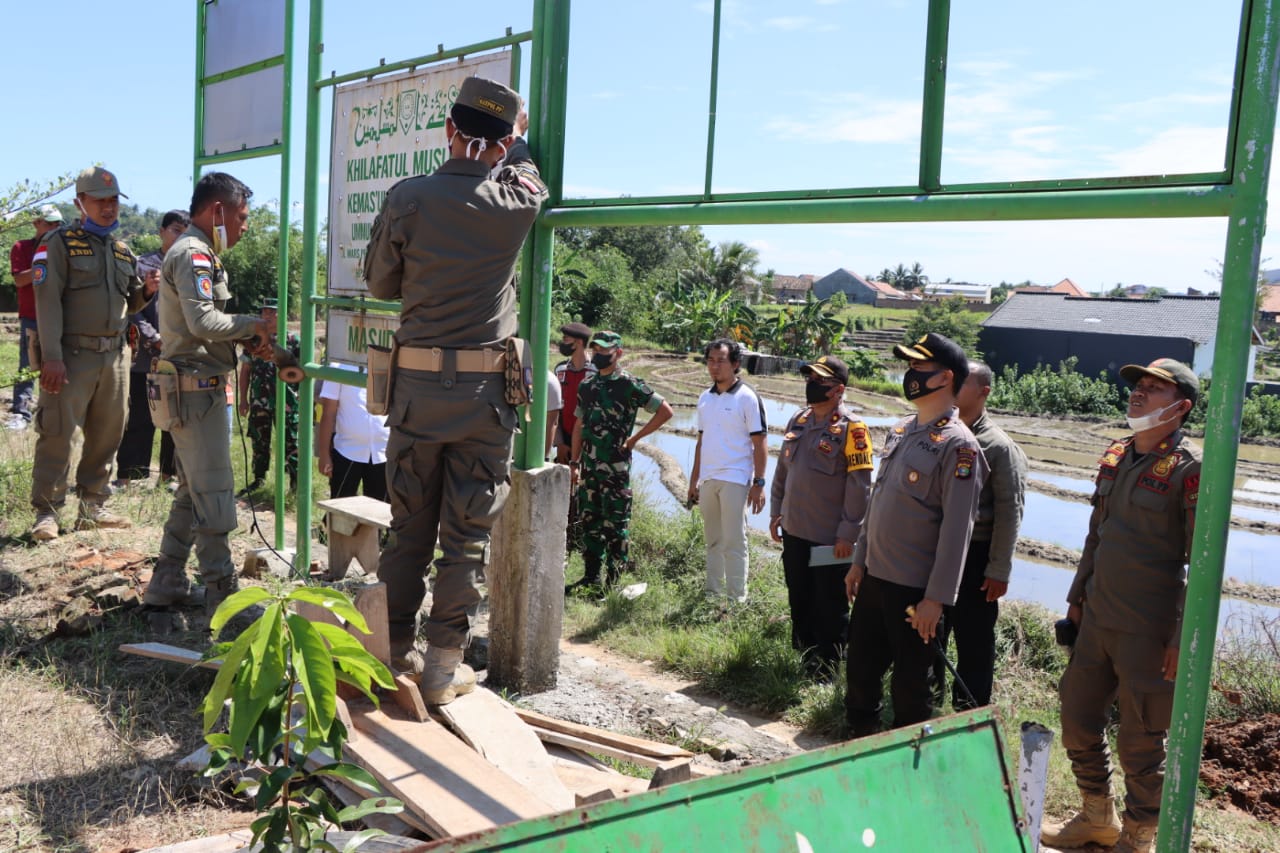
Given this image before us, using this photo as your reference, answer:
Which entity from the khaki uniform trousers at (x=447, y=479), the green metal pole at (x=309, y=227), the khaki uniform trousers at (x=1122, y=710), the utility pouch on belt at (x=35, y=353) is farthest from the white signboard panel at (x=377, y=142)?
the khaki uniform trousers at (x=1122, y=710)

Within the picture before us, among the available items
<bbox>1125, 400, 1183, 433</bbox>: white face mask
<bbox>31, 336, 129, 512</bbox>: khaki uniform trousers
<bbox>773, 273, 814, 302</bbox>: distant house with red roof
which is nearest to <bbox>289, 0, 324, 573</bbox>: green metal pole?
<bbox>31, 336, 129, 512</bbox>: khaki uniform trousers

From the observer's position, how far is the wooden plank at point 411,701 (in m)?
A: 3.51

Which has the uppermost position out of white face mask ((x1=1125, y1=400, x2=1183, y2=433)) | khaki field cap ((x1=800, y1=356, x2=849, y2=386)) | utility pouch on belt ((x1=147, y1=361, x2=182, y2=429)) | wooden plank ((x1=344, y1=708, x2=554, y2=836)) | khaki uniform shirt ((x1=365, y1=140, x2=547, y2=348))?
khaki uniform shirt ((x1=365, y1=140, x2=547, y2=348))

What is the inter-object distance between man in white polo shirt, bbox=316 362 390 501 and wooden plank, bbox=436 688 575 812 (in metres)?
2.86

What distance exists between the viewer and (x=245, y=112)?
5988mm

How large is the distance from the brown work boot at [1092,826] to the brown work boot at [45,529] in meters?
5.22

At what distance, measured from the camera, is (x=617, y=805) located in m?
1.44

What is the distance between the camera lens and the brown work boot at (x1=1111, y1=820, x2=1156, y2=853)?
357 centimetres

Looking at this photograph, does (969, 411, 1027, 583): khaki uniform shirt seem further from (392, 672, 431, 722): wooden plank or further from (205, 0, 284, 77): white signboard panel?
(205, 0, 284, 77): white signboard panel

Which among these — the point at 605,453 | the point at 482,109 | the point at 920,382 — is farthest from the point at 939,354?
the point at 605,453

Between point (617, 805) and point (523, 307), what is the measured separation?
314 cm

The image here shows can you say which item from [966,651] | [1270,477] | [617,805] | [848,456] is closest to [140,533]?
[848,456]

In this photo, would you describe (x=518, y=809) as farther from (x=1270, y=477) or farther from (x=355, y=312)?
(x=1270, y=477)

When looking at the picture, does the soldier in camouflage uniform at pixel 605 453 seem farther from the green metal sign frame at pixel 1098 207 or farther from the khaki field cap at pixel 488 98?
the khaki field cap at pixel 488 98
